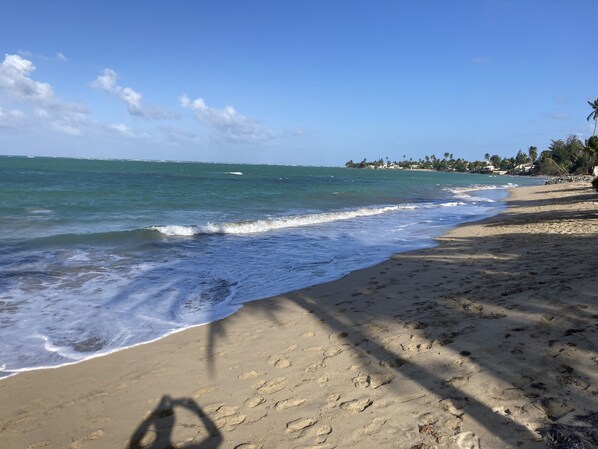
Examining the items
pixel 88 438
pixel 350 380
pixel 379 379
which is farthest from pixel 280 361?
pixel 88 438

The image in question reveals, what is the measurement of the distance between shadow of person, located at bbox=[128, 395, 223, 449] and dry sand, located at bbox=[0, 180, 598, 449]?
1 cm

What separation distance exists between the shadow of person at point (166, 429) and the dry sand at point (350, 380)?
1 cm

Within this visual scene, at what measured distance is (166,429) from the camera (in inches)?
133

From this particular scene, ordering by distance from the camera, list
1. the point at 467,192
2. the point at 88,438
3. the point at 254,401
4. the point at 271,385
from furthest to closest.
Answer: the point at 467,192, the point at 271,385, the point at 254,401, the point at 88,438

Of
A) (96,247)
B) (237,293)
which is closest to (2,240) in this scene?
(96,247)

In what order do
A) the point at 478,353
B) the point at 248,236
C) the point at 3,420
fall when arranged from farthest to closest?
1. the point at 248,236
2. the point at 478,353
3. the point at 3,420

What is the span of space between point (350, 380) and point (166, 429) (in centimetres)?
175

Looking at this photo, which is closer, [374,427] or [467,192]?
[374,427]

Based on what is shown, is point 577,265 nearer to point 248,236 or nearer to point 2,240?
A: point 248,236

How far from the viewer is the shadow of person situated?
3.15 m

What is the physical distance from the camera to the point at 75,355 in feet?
16.5

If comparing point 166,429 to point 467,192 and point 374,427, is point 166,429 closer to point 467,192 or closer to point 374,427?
point 374,427

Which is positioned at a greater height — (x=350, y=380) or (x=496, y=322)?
(x=496, y=322)

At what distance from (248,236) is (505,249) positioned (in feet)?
28.0
